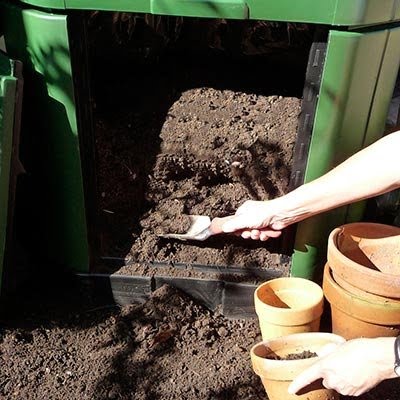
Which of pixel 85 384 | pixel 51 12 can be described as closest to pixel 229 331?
pixel 85 384

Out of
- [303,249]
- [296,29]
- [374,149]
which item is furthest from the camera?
[303,249]

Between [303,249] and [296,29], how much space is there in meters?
0.92

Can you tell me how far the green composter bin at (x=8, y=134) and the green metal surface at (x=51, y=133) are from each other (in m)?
0.11

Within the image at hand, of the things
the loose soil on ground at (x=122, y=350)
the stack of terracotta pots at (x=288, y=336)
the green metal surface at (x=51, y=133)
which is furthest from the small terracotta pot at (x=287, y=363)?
the green metal surface at (x=51, y=133)

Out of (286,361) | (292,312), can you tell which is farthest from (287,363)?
Result: (292,312)

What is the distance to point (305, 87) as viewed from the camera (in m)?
2.50

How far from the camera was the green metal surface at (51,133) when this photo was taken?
244 cm

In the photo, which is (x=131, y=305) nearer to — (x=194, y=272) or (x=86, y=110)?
(x=194, y=272)

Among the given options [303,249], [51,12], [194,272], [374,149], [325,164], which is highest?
[51,12]

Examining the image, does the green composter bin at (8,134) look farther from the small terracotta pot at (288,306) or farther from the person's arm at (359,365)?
the person's arm at (359,365)

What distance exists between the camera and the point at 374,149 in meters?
2.24

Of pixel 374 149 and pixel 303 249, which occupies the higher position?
pixel 374 149

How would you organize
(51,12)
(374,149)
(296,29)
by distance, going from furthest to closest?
(296,29), (51,12), (374,149)

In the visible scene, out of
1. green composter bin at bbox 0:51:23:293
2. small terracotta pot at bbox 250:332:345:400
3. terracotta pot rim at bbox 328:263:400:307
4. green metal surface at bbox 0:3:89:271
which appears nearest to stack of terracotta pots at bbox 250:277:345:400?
small terracotta pot at bbox 250:332:345:400
